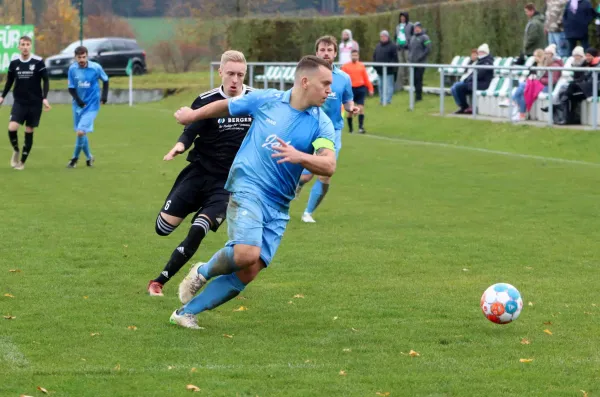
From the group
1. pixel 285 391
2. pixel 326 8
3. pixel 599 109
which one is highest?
pixel 326 8

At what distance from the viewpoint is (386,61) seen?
30250 millimetres

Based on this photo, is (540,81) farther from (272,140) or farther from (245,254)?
(245,254)

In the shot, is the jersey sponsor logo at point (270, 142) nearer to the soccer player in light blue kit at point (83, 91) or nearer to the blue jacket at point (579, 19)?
the soccer player in light blue kit at point (83, 91)

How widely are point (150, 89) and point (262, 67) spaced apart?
6950 mm

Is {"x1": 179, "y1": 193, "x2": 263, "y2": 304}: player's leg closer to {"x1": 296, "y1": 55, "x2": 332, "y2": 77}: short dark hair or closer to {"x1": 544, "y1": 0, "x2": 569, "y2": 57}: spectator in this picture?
{"x1": 296, "y1": 55, "x2": 332, "y2": 77}: short dark hair

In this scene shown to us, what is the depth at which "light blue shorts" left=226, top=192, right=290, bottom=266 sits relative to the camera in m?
6.95

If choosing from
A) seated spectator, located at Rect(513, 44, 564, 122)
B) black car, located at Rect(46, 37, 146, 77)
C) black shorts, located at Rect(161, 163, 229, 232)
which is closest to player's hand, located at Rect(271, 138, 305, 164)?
black shorts, located at Rect(161, 163, 229, 232)

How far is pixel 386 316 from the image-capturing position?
782 cm

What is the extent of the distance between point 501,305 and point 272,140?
190 cm

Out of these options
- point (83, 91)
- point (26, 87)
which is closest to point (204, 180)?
point (26, 87)

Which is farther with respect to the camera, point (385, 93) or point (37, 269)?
point (385, 93)

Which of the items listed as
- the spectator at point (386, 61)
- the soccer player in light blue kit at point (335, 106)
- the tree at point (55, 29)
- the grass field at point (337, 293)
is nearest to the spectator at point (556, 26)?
the grass field at point (337, 293)

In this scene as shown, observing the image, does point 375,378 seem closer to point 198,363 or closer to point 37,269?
point 198,363

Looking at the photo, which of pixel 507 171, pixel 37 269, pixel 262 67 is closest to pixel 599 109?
pixel 507 171
